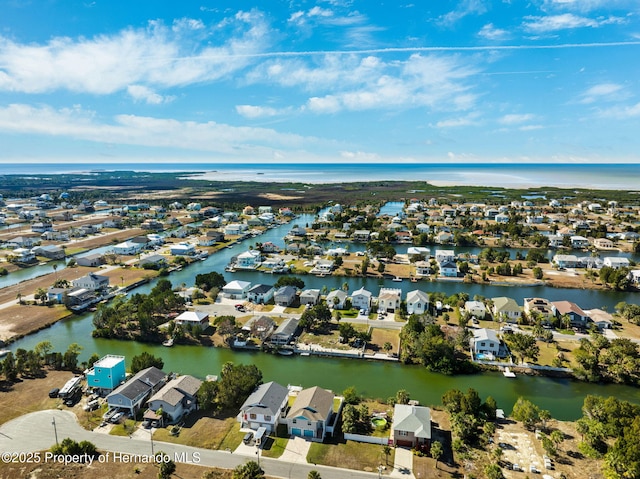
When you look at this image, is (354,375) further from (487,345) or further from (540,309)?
(540,309)

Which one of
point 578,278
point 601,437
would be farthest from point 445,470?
point 578,278

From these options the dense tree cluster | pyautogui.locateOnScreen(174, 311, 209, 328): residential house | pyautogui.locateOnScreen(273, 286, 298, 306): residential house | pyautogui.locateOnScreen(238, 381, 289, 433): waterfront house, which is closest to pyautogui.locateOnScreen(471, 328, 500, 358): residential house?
pyautogui.locateOnScreen(238, 381, 289, 433): waterfront house

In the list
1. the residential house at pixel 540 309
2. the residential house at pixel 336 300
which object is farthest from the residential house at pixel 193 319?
the residential house at pixel 540 309

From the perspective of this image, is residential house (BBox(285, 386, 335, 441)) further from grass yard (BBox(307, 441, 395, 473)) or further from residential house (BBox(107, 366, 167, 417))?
residential house (BBox(107, 366, 167, 417))

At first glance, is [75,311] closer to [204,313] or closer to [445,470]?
[204,313]

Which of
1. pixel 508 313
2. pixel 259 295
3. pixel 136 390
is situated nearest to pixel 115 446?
pixel 136 390

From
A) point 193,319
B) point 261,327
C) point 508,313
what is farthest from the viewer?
point 508,313
